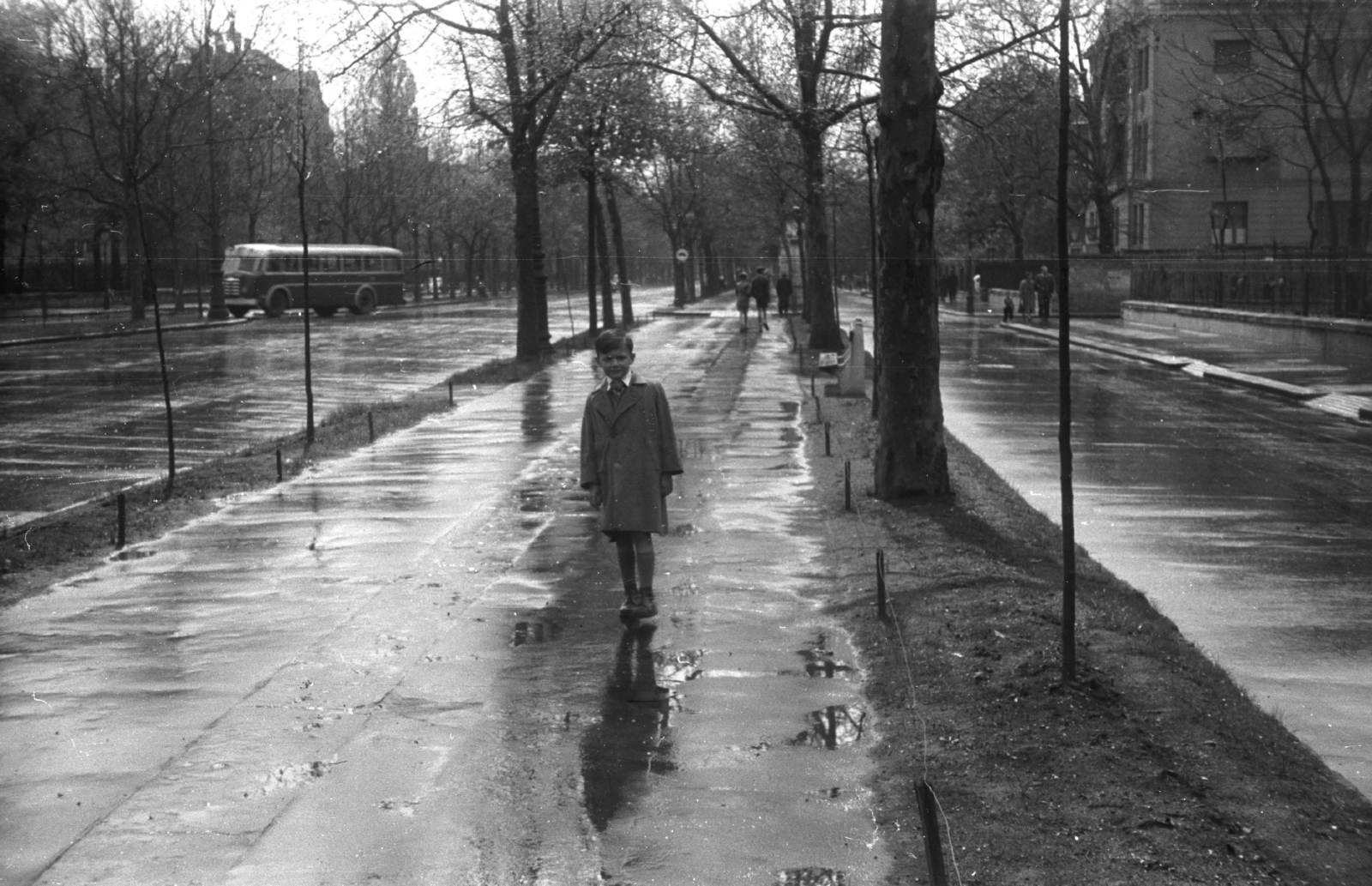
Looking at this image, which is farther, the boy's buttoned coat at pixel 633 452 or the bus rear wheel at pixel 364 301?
the bus rear wheel at pixel 364 301

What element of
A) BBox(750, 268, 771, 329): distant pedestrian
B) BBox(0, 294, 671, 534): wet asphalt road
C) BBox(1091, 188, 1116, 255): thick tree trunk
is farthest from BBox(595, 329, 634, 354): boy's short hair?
BBox(1091, 188, 1116, 255): thick tree trunk

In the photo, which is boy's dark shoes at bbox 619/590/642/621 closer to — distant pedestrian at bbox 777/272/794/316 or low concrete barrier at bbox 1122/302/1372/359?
low concrete barrier at bbox 1122/302/1372/359

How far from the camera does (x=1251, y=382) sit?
28.0m

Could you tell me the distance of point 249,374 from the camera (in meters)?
31.3

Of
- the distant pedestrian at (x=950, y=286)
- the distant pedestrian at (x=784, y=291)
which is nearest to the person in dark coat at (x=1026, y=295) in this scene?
the distant pedestrian at (x=784, y=291)

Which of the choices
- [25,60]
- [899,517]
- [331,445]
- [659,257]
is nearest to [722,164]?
[25,60]

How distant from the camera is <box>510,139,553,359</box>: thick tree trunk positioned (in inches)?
1277

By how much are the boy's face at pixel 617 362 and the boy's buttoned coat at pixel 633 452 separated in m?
0.08

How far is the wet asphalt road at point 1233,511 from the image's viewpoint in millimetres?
8352

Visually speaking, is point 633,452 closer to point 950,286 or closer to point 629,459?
point 629,459

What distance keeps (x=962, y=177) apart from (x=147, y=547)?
200 ft

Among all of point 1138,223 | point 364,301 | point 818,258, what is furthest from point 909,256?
point 1138,223

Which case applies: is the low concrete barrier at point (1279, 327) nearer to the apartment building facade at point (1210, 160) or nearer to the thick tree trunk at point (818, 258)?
the apartment building facade at point (1210, 160)

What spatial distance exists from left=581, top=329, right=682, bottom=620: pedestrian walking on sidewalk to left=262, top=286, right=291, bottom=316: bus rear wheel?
55.3 metres
